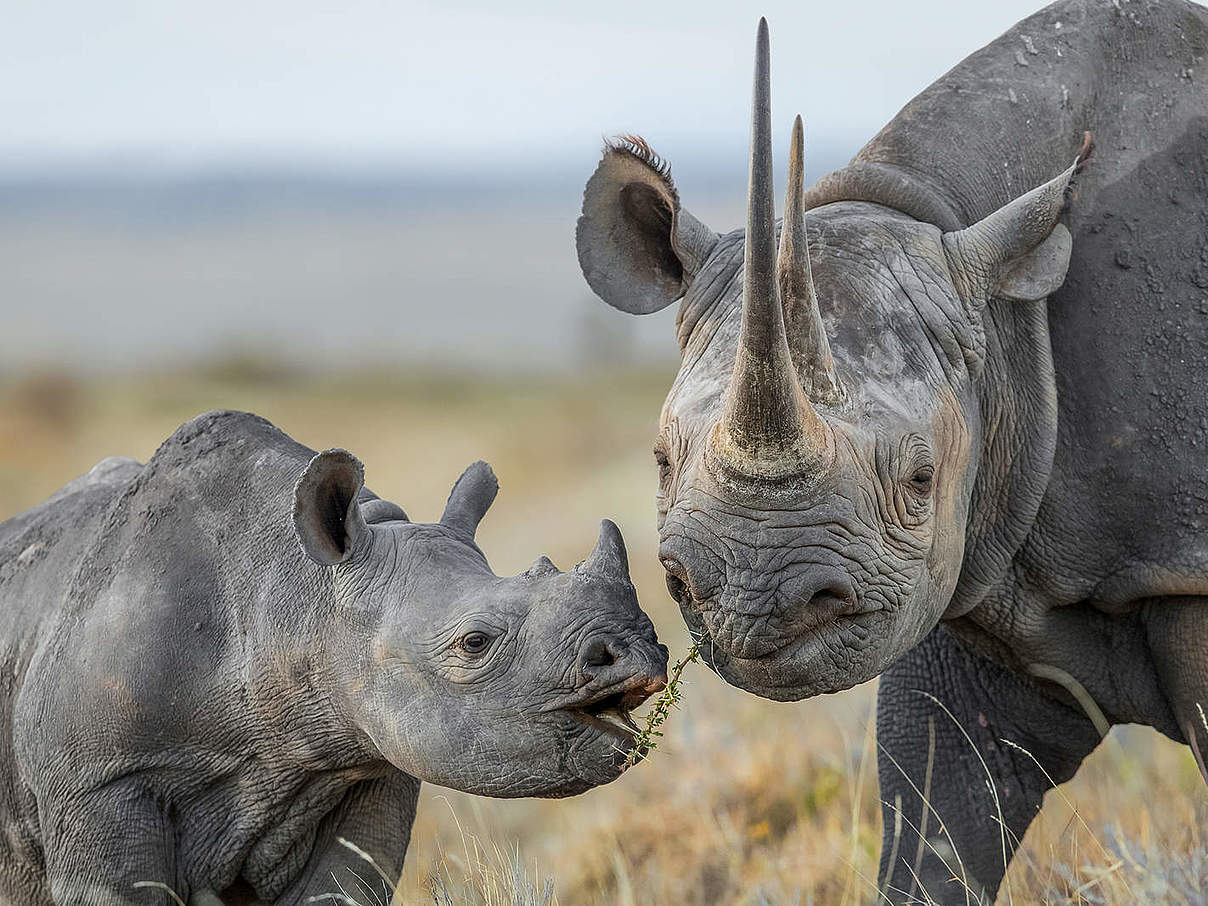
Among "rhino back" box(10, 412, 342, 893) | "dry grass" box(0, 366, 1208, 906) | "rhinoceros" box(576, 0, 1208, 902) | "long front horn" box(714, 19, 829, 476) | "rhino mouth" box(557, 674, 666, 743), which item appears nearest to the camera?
"long front horn" box(714, 19, 829, 476)

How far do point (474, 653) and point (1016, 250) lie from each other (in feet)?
6.01

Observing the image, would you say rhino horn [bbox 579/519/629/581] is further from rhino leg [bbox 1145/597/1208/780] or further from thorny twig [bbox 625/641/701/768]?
rhino leg [bbox 1145/597/1208/780]

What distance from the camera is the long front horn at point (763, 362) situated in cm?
395

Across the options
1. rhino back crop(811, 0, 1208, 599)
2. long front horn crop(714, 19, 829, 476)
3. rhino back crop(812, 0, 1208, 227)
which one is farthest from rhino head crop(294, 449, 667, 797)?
rhino back crop(812, 0, 1208, 227)

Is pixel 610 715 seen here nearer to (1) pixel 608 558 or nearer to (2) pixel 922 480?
(1) pixel 608 558

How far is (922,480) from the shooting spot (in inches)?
172

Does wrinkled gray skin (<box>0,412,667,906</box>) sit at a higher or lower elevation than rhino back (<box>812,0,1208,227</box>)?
lower

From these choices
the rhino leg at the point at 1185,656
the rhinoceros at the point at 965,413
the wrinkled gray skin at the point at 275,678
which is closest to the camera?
the rhinoceros at the point at 965,413

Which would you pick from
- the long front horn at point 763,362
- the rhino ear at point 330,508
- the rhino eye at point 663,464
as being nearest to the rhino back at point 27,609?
the rhino ear at point 330,508

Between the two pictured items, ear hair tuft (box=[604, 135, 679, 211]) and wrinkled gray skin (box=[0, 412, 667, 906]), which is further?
ear hair tuft (box=[604, 135, 679, 211])

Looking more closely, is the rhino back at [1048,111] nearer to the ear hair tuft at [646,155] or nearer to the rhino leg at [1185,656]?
the ear hair tuft at [646,155]

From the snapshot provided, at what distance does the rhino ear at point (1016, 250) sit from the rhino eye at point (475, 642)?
1.62 meters

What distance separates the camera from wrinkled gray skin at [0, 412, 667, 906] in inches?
174

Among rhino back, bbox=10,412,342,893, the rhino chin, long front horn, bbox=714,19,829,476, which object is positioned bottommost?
rhino back, bbox=10,412,342,893
